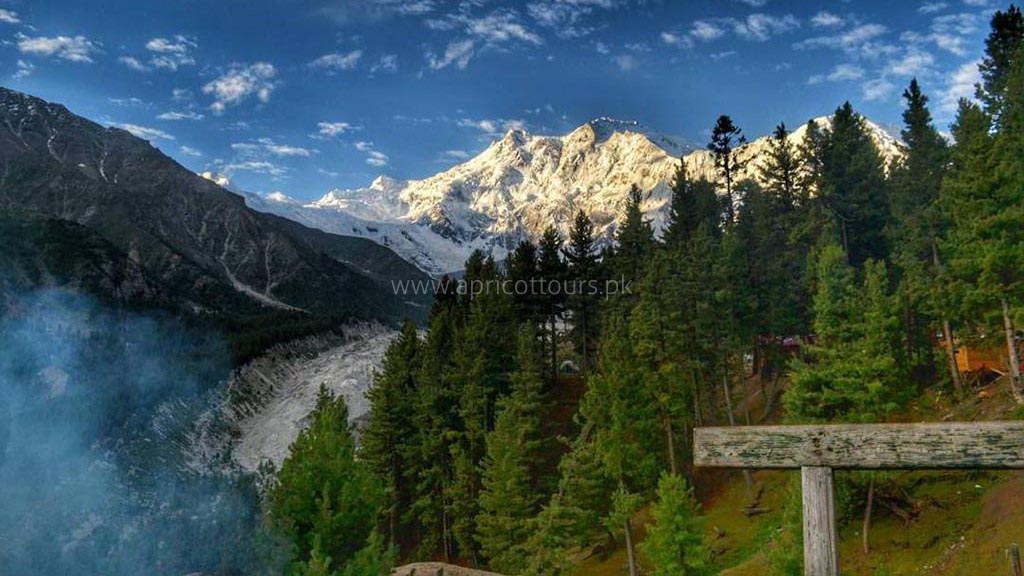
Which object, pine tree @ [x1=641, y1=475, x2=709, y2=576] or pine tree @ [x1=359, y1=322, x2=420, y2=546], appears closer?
pine tree @ [x1=641, y1=475, x2=709, y2=576]

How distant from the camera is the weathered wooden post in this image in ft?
15.5

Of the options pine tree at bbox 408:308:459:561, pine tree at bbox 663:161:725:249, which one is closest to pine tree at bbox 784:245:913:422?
pine tree at bbox 663:161:725:249

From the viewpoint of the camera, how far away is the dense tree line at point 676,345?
27.8 m

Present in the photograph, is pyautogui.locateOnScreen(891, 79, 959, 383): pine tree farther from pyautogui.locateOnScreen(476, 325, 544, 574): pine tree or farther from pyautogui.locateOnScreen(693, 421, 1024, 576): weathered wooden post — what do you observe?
pyautogui.locateOnScreen(693, 421, 1024, 576): weathered wooden post

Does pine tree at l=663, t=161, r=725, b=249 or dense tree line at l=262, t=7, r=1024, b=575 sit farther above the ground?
pine tree at l=663, t=161, r=725, b=249

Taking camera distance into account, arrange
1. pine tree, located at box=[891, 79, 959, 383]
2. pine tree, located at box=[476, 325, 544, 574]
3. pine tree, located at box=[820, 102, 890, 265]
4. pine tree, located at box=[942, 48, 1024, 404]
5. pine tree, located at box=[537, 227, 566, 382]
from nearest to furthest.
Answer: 1. pine tree, located at box=[942, 48, 1024, 404]
2. pine tree, located at box=[476, 325, 544, 574]
3. pine tree, located at box=[891, 79, 959, 383]
4. pine tree, located at box=[820, 102, 890, 265]
5. pine tree, located at box=[537, 227, 566, 382]

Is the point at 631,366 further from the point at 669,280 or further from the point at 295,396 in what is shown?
the point at 295,396

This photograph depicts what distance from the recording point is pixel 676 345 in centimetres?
3847

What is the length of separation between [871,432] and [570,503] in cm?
3027

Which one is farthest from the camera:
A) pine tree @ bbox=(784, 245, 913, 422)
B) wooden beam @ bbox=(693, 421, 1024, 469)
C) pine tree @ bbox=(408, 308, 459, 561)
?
pine tree @ bbox=(408, 308, 459, 561)

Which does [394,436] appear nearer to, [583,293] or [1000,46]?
[583,293]

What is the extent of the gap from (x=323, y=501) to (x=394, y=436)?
2166cm

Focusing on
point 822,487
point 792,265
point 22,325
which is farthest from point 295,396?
point 822,487

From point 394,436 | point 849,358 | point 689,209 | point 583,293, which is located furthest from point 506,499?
point 689,209
